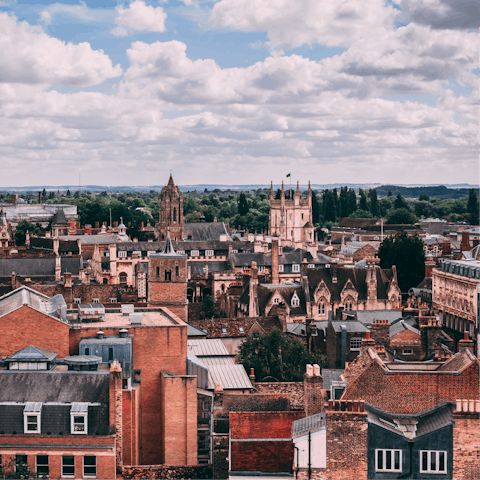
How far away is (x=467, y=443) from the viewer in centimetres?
2841

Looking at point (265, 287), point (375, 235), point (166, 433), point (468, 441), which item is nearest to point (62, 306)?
point (166, 433)

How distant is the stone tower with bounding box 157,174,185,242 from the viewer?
162m

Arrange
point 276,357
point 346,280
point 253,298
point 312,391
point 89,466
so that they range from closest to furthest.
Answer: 1. point 312,391
2. point 89,466
3. point 276,357
4. point 253,298
5. point 346,280

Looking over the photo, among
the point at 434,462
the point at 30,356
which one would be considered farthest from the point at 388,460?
the point at 30,356

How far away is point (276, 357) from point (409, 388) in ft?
81.1

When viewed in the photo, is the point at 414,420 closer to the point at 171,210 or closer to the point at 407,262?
the point at 407,262

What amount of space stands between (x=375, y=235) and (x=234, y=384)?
13809cm

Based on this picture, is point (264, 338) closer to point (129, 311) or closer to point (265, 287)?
point (129, 311)

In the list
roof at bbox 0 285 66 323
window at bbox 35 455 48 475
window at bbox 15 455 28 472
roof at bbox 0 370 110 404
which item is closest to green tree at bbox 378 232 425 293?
roof at bbox 0 285 66 323

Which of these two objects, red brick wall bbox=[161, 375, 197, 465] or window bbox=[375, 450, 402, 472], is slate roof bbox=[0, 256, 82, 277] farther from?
window bbox=[375, 450, 402, 472]

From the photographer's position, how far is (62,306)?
1783 inches

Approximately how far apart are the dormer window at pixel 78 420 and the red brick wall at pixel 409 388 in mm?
11727

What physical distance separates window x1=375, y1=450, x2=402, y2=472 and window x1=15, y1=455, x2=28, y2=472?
14.8 m

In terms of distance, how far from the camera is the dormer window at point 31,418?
35406 millimetres
